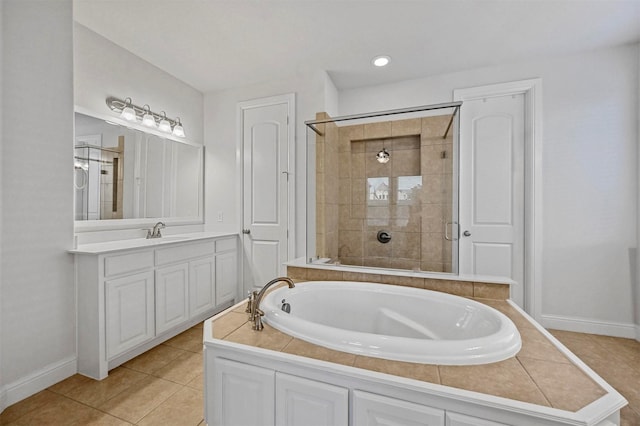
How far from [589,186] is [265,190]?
301 centimetres

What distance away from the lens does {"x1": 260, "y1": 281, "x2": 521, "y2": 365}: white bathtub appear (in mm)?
1032

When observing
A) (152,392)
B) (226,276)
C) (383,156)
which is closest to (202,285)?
(226,276)

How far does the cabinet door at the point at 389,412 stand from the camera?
86cm

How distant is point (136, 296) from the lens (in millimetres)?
1945

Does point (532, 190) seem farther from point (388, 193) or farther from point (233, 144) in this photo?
point (233, 144)

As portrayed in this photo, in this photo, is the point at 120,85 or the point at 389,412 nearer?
the point at 389,412

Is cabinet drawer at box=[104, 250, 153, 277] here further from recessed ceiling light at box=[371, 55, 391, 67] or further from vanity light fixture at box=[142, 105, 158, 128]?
recessed ceiling light at box=[371, 55, 391, 67]

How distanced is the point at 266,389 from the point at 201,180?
8.80ft

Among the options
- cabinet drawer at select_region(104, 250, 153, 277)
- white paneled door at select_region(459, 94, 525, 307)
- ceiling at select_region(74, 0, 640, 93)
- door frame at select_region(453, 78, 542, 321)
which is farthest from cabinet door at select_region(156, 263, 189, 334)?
door frame at select_region(453, 78, 542, 321)

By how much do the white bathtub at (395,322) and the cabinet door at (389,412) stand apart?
0.50ft

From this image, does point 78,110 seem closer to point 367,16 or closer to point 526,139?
point 367,16

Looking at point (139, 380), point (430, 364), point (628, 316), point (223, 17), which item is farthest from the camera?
point (628, 316)

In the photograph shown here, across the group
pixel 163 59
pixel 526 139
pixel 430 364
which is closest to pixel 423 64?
pixel 526 139

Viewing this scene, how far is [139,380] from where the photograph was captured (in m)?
1.74
